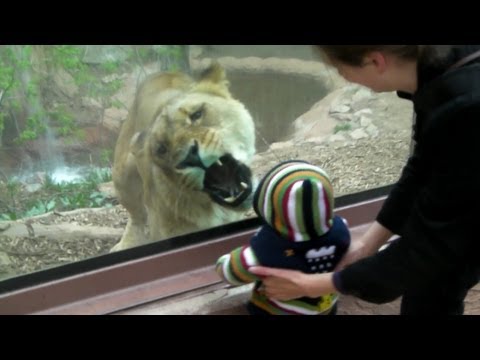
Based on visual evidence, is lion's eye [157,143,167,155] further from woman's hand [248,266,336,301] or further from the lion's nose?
woman's hand [248,266,336,301]

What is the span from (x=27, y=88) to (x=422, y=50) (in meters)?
0.95

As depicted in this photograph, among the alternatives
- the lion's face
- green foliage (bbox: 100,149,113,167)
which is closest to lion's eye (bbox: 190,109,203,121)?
the lion's face

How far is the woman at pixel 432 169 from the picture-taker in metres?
0.96

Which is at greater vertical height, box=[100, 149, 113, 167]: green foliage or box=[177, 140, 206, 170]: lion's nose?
box=[100, 149, 113, 167]: green foliage

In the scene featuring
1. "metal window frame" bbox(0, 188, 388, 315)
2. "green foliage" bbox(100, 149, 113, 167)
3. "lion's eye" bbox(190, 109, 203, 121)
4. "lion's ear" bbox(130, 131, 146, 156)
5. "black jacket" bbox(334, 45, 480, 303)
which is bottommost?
"metal window frame" bbox(0, 188, 388, 315)

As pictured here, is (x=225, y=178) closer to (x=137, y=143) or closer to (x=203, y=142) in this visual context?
(x=203, y=142)

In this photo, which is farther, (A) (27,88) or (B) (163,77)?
(B) (163,77)

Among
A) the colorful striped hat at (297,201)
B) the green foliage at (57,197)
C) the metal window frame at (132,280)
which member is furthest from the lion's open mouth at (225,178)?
the colorful striped hat at (297,201)

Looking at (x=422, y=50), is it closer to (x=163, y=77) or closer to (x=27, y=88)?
(x=163, y=77)

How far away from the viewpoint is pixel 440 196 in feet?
3.29

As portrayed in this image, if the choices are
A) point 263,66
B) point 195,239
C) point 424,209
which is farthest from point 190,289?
point 424,209

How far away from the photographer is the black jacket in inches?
37.7

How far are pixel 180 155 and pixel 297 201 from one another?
52cm

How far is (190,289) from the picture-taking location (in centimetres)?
174
